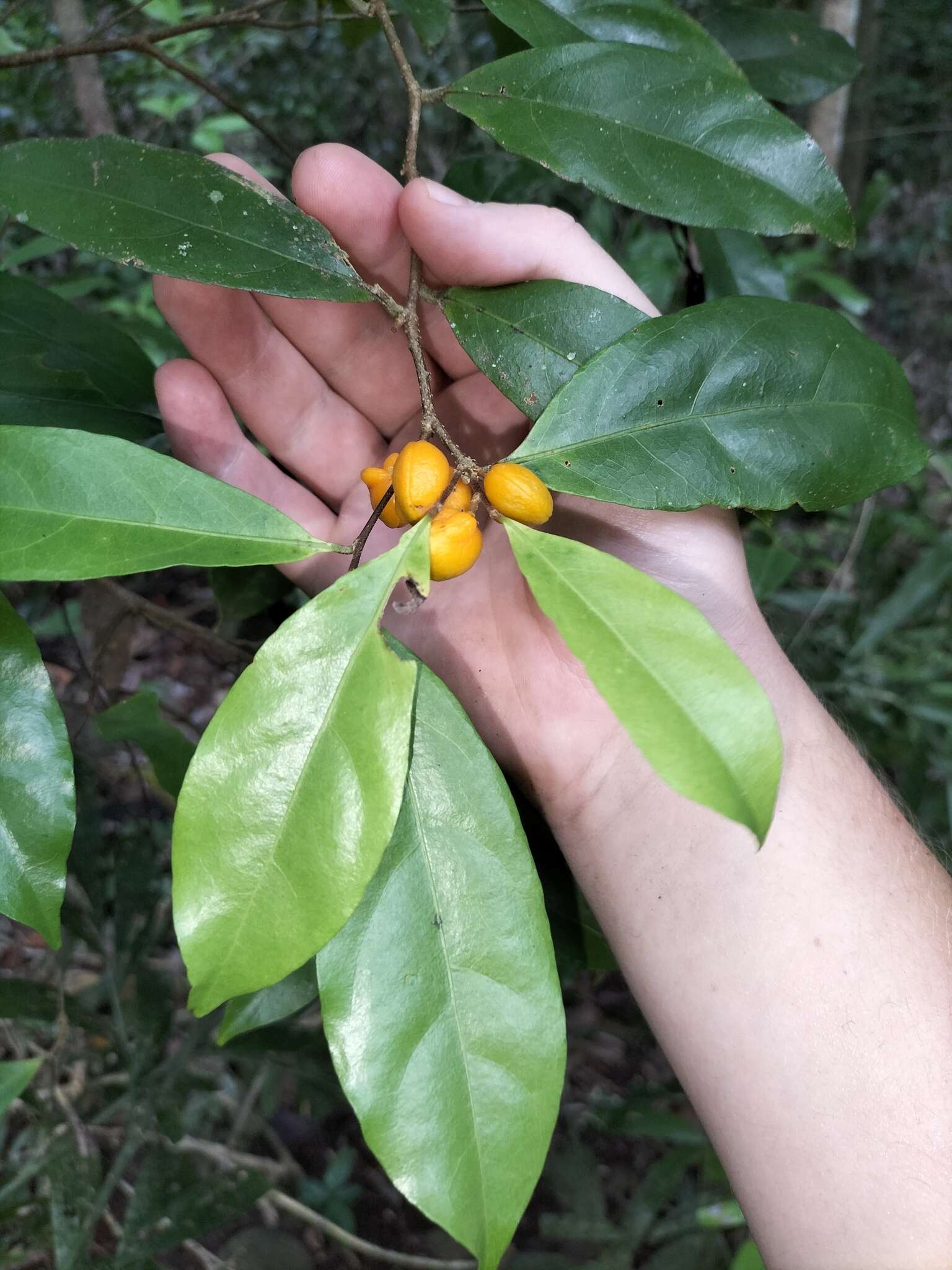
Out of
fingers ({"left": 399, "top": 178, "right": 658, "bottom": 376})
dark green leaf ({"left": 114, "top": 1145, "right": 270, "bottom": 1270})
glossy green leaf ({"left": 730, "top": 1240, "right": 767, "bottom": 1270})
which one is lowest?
dark green leaf ({"left": 114, "top": 1145, "right": 270, "bottom": 1270})

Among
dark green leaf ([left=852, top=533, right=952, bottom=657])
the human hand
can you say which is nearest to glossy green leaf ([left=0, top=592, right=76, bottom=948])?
the human hand

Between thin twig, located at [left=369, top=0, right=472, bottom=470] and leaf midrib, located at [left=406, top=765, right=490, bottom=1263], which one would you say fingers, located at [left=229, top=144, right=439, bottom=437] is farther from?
leaf midrib, located at [left=406, top=765, right=490, bottom=1263]

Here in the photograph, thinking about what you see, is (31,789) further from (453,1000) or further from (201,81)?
(201,81)

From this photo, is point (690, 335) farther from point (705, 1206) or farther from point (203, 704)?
point (203, 704)

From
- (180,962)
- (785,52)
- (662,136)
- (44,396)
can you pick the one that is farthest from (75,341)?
(180,962)

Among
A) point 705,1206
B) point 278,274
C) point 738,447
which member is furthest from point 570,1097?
point 278,274
